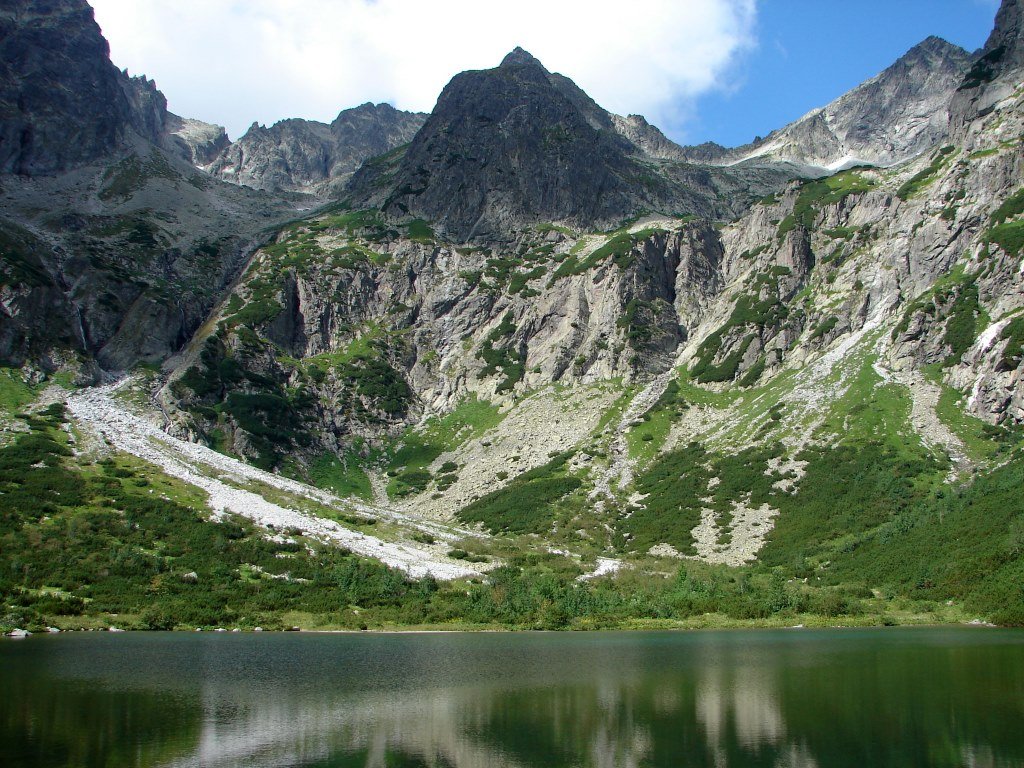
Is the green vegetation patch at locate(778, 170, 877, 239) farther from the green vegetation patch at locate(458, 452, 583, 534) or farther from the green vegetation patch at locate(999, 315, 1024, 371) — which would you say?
the green vegetation patch at locate(458, 452, 583, 534)

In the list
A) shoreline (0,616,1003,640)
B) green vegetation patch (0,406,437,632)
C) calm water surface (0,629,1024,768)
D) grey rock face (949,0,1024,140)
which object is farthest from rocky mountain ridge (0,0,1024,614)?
calm water surface (0,629,1024,768)

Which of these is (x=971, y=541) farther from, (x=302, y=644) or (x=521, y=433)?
(x=521, y=433)

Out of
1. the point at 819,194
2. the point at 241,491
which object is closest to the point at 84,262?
the point at 241,491

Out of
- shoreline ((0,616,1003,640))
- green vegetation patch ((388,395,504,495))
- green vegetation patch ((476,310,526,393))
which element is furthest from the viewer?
green vegetation patch ((476,310,526,393))

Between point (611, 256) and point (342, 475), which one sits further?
point (611, 256)

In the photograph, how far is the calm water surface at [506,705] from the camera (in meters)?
21.7

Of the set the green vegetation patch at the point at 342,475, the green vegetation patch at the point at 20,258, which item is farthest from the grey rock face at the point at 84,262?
the green vegetation patch at the point at 342,475

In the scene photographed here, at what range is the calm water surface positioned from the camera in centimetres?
2170

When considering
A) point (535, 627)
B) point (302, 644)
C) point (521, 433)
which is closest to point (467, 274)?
point (521, 433)

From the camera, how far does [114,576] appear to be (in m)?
61.5

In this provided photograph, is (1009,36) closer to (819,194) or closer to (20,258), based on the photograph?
(819,194)

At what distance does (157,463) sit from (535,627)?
55.3 meters

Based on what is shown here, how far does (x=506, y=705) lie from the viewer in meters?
29.3

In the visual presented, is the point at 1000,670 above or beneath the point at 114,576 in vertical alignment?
beneath
